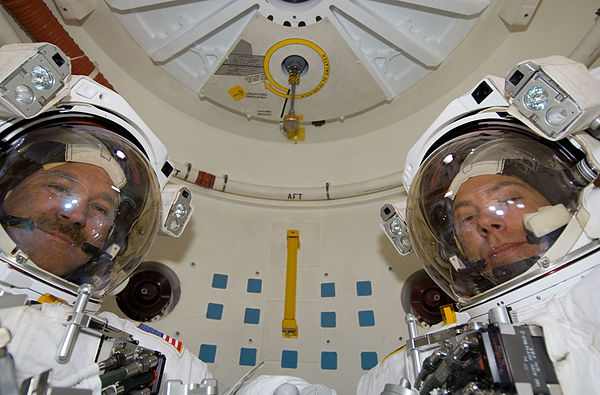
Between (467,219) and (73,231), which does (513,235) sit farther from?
(73,231)

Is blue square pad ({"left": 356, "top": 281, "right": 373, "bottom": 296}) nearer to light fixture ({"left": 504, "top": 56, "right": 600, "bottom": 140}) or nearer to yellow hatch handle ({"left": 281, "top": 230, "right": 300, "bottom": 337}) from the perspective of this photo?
yellow hatch handle ({"left": 281, "top": 230, "right": 300, "bottom": 337})

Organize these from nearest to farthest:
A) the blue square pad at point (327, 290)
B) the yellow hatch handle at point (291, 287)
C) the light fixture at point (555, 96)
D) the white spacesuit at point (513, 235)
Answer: the white spacesuit at point (513, 235)
the light fixture at point (555, 96)
the yellow hatch handle at point (291, 287)
the blue square pad at point (327, 290)

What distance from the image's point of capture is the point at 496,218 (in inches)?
49.9

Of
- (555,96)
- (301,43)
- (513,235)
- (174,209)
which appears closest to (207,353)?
(174,209)

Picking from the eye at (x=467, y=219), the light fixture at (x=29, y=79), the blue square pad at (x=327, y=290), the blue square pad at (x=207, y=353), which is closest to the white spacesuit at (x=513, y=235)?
the eye at (x=467, y=219)

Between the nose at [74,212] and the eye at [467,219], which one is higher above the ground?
the eye at [467,219]

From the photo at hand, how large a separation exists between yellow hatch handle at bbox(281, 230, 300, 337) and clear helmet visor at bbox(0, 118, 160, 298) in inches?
40.4

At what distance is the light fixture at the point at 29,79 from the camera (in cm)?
116

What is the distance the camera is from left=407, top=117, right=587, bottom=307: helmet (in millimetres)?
1217

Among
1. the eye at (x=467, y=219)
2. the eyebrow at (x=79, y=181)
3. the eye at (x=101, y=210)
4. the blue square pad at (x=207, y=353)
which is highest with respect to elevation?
the eyebrow at (x=79, y=181)

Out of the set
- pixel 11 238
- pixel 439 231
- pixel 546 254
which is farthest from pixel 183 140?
pixel 546 254

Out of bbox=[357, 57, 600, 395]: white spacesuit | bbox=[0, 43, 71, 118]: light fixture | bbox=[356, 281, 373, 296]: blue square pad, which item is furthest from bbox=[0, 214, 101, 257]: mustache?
bbox=[356, 281, 373, 296]: blue square pad

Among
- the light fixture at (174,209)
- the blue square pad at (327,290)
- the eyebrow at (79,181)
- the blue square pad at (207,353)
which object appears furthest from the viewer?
the blue square pad at (327,290)

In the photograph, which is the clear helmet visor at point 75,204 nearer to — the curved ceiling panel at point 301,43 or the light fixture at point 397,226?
the light fixture at point 397,226
